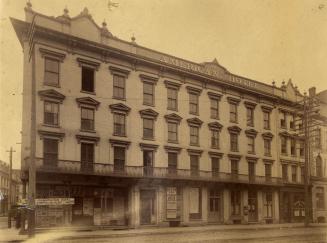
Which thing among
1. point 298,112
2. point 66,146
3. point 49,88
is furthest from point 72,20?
point 298,112

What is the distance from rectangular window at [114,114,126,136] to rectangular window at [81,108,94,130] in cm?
139

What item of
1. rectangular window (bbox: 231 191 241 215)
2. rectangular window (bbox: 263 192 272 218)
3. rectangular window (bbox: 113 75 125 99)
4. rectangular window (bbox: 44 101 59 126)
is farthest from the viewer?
rectangular window (bbox: 263 192 272 218)

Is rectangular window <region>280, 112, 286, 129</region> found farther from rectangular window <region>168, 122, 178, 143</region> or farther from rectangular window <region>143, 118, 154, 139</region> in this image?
rectangular window <region>143, 118, 154, 139</region>

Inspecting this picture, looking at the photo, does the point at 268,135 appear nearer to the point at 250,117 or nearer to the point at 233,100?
the point at 250,117

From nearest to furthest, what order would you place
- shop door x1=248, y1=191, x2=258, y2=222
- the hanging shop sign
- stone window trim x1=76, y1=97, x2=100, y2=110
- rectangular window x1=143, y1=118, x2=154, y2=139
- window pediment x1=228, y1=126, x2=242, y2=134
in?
the hanging shop sign < stone window trim x1=76, y1=97, x2=100, y2=110 < rectangular window x1=143, y1=118, x2=154, y2=139 < window pediment x1=228, y1=126, x2=242, y2=134 < shop door x1=248, y1=191, x2=258, y2=222

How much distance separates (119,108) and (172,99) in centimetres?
363

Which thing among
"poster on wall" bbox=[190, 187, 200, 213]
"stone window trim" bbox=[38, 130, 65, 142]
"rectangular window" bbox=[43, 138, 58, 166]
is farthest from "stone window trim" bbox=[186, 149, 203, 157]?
"rectangular window" bbox=[43, 138, 58, 166]

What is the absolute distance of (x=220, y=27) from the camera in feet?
47.7

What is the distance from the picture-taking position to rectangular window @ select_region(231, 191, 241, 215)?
2823 cm

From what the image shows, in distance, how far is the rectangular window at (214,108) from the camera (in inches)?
1081

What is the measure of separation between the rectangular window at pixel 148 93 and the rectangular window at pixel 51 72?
5.12 metres

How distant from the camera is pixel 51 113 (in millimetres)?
21469

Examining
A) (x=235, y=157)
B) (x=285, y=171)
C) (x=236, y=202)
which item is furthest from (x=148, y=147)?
(x=285, y=171)

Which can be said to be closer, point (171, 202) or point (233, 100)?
point (171, 202)
